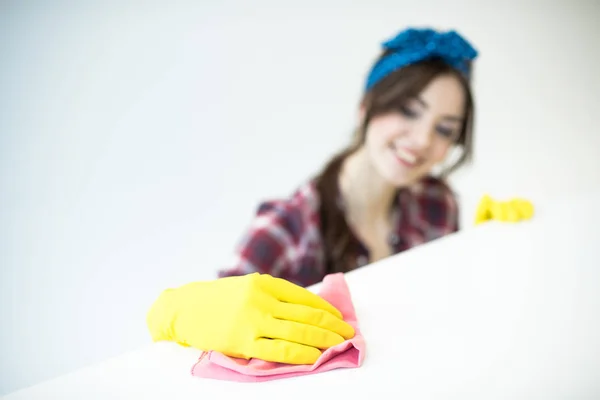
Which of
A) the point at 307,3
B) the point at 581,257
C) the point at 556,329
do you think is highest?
the point at 307,3

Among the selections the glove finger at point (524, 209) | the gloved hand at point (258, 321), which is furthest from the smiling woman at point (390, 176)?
the gloved hand at point (258, 321)

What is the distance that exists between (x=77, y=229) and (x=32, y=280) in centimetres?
16

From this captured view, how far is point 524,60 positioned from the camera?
2.05 meters

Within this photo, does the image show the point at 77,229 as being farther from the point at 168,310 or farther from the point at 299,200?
the point at 299,200

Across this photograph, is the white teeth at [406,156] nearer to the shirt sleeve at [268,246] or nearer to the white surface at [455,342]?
the shirt sleeve at [268,246]

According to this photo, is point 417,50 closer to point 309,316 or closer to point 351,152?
point 351,152

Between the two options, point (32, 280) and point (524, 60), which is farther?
point (524, 60)

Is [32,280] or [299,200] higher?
[299,200]

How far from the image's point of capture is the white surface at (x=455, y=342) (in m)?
0.75

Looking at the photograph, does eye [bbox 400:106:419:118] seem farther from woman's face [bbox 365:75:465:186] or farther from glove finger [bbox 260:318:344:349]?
glove finger [bbox 260:318:344:349]

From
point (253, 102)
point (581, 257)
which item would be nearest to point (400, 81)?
point (253, 102)

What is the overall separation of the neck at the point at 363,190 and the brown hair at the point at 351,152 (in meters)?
0.03

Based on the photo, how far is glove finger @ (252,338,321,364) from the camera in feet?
2.75

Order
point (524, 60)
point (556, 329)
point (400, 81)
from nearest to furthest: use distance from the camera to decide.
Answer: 1. point (556, 329)
2. point (400, 81)
3. point (524, 60)
